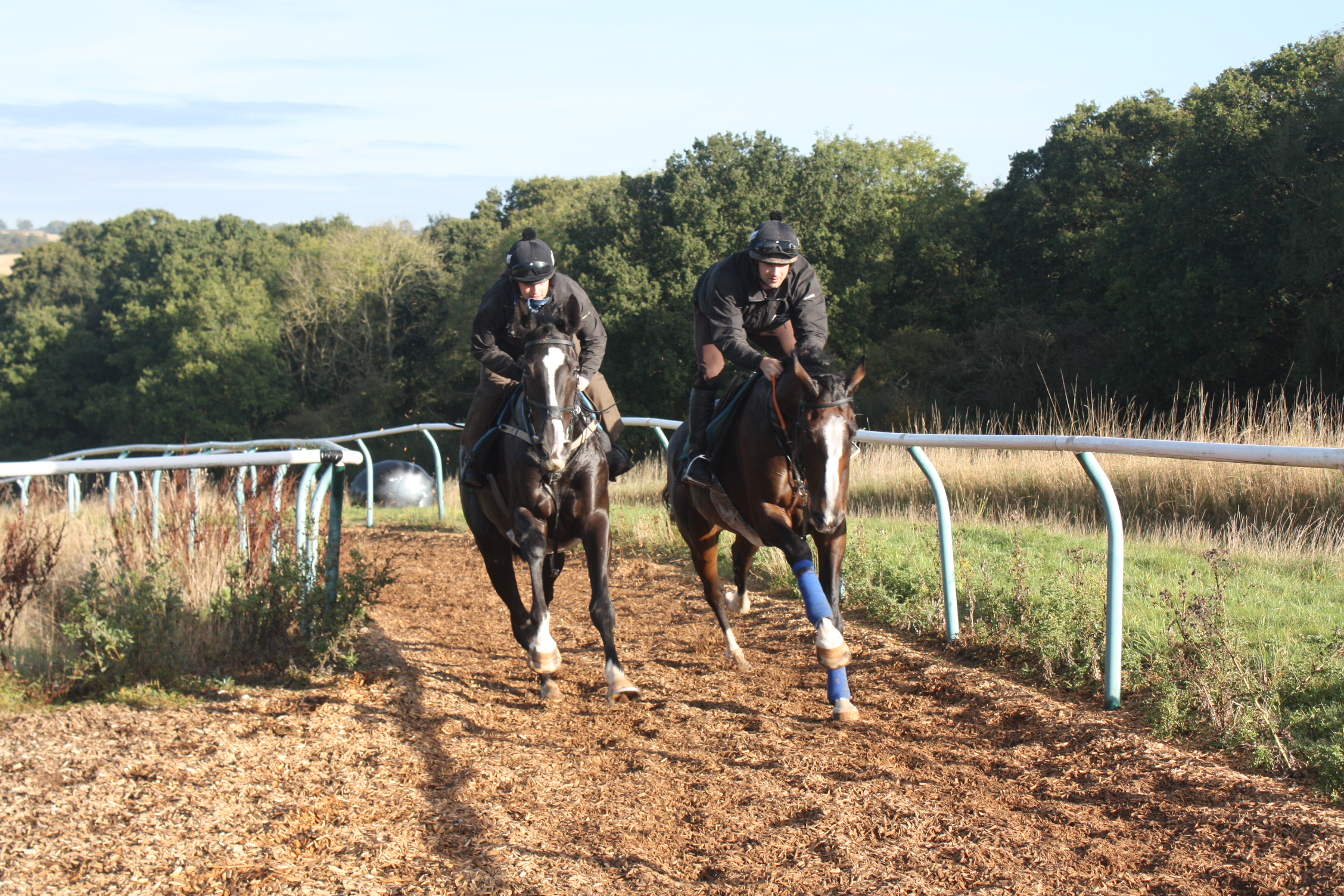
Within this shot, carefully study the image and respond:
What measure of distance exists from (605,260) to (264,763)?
3740 centimetres

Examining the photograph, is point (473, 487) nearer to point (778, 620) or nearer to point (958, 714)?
point (778, 620)

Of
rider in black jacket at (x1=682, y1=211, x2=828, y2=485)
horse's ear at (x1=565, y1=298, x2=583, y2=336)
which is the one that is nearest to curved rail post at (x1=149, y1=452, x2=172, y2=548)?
horse's ear at (x1=565, y1=298, x2=583, y2=336)

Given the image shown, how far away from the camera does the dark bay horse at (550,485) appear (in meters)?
5.57

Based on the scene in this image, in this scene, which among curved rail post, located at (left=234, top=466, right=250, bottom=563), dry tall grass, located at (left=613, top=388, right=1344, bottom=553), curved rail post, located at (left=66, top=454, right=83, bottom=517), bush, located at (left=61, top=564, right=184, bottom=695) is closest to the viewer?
bush, located at (left=61, top=564, right=184, bottom=695)

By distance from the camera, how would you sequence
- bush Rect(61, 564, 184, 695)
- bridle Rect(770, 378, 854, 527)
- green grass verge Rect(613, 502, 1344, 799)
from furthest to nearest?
bush Rect(61, 564, 184, 695)
bridle Rect(770, 378, 854, 527)
green grass verge Rect(613, 502, 1344, 799)

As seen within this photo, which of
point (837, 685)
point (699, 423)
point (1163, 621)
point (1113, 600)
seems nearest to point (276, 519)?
point (699, 423)

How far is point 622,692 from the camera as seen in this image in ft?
17.9

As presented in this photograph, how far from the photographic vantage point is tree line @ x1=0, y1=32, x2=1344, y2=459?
27.3 meters

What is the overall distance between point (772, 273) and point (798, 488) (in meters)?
1.33

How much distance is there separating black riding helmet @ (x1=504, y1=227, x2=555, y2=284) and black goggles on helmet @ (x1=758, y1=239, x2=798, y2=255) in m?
1.23

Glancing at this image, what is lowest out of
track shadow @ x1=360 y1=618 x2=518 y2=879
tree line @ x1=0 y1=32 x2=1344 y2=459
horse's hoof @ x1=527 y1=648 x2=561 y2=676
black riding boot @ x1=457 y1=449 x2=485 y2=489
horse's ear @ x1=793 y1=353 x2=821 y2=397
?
track shadow @ x1=360 y1=618 x2=518 y2=879

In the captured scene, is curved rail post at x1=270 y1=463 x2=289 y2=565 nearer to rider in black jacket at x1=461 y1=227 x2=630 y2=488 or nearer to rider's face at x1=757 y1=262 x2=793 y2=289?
rider in black jacket at x1=461 y1=227 x2=630 y2=488

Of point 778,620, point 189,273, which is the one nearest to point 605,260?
point 189,273

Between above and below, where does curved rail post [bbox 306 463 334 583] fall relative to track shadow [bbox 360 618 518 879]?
above
